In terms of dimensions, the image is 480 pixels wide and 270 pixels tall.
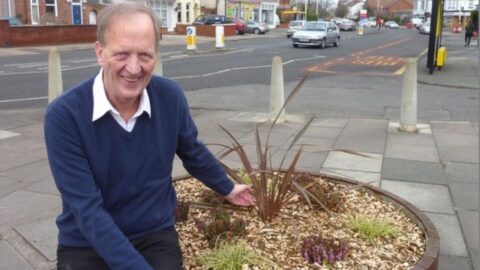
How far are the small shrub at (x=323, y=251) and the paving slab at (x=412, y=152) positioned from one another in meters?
3.31

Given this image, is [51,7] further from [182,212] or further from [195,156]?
[195,156]

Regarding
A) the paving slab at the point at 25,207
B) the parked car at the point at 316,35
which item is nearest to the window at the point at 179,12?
the parked car at the point at 316,35

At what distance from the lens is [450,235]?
379 cm

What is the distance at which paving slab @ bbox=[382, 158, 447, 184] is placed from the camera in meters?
5.11

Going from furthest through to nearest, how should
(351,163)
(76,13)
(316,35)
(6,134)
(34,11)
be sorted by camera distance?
(76,13) → (34,11) → (316,35) → (6,134) → (351,163)

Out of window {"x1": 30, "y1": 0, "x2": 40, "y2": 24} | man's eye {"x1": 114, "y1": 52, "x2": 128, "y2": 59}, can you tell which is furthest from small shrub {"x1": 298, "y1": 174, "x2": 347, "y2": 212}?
window {"x1": 30, "y1": 0, "x2": 40, "y2": 24}

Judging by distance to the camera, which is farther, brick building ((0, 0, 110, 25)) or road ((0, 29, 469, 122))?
brick building ((0, 0, 110, 25))

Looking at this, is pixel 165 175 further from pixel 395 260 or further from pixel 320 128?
pixel 320 128

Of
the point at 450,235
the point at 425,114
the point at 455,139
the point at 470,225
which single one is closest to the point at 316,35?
the point at 425,114

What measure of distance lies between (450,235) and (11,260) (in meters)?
2.99

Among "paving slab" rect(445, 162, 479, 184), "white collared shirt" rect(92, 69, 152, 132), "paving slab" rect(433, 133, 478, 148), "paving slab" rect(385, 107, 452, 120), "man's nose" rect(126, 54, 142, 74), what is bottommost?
"paving slab" rect(385, 107, 452, 120)

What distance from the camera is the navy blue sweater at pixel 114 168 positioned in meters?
2.10

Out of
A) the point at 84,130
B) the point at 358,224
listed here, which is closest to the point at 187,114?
the point at 84,130

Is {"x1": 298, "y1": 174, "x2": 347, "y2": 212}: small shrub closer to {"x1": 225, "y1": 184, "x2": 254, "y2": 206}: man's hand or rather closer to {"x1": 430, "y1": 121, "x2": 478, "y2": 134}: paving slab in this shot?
{"x1": 225, "y1": 184, "x2": 254, "y2": 206}: man's hand
